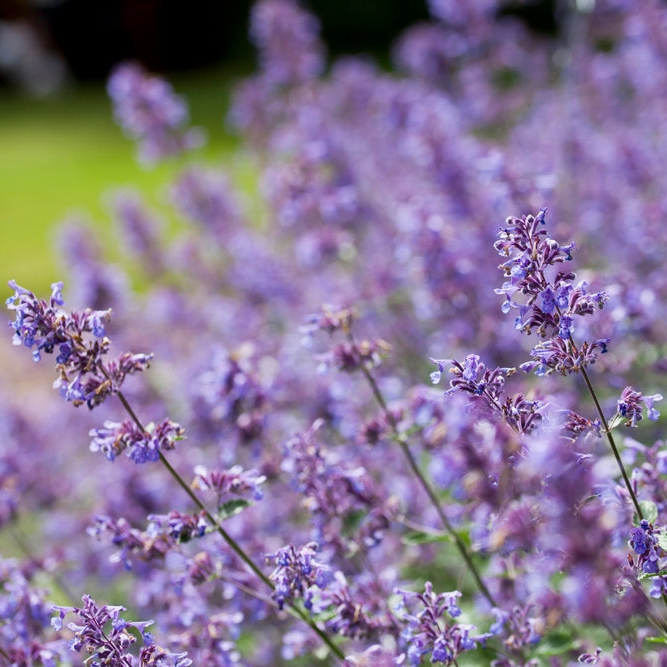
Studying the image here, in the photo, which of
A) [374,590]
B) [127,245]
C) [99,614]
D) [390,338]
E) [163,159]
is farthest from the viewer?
[127,245]

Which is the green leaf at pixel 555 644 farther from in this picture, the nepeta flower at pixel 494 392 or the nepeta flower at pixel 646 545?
the nepeta flower at pixel 494 392

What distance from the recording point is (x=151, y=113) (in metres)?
6.39

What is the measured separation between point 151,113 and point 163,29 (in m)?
23.5

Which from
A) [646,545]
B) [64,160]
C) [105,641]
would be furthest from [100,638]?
[64,160]

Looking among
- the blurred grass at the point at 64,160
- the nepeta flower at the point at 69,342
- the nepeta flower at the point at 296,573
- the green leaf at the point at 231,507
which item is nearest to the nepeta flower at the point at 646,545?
the nepeta flower at the point at 296,573

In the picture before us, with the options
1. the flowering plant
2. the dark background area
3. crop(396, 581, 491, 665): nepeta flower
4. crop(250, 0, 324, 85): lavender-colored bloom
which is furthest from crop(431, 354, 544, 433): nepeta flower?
the dark background area

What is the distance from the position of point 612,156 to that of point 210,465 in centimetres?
314

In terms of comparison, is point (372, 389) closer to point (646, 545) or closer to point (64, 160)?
point (646, 545)

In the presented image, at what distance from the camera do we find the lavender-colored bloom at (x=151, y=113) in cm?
626

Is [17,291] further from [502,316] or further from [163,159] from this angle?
[163,159]

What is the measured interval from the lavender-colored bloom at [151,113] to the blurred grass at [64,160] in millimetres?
4499

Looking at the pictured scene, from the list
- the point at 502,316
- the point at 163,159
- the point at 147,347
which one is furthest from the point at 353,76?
the point at 502,316

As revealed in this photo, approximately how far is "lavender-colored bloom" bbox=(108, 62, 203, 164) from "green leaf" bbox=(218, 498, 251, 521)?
13.1 ft

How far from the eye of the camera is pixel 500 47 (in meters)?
7.69
